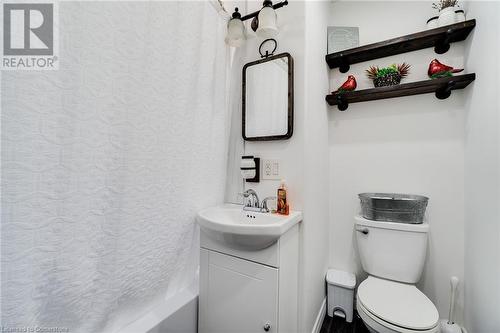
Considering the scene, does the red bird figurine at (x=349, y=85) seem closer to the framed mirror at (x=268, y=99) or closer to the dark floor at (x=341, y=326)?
the framed mirror at (x=268, y=99)

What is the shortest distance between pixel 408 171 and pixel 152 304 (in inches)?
68.6

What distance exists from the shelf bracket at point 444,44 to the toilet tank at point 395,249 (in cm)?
112

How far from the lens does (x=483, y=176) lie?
42.9 inches

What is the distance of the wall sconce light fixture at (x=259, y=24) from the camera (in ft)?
3.92

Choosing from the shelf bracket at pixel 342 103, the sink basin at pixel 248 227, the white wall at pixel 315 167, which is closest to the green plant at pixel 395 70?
the shelf bracket at pixel 342 103

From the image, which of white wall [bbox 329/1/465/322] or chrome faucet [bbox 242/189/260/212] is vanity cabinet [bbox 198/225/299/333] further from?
white wall [bbox 329/1/465/322]

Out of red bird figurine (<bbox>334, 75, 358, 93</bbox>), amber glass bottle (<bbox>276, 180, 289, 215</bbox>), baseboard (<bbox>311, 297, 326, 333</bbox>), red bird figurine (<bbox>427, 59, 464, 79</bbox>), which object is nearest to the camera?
amber glass bottle (<bbox>276, 180, 289, 215</bbox>)

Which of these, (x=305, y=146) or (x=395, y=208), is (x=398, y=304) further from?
(x=305, y=146)

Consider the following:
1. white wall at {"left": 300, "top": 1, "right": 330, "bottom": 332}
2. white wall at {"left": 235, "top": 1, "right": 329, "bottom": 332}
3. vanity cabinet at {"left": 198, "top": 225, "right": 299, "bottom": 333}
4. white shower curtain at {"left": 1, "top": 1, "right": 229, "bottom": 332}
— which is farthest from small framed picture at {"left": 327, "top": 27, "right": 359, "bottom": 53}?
vanity cabinet at {"left": 198, "top": 225, "right": 299, "bottom": 333}

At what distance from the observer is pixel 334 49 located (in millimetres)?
1618

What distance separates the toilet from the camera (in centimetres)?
103

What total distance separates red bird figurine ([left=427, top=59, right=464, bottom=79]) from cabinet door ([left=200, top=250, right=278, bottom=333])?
58.4 inches

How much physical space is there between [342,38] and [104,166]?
176cm

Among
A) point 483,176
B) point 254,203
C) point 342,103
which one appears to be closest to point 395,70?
point 342,103
